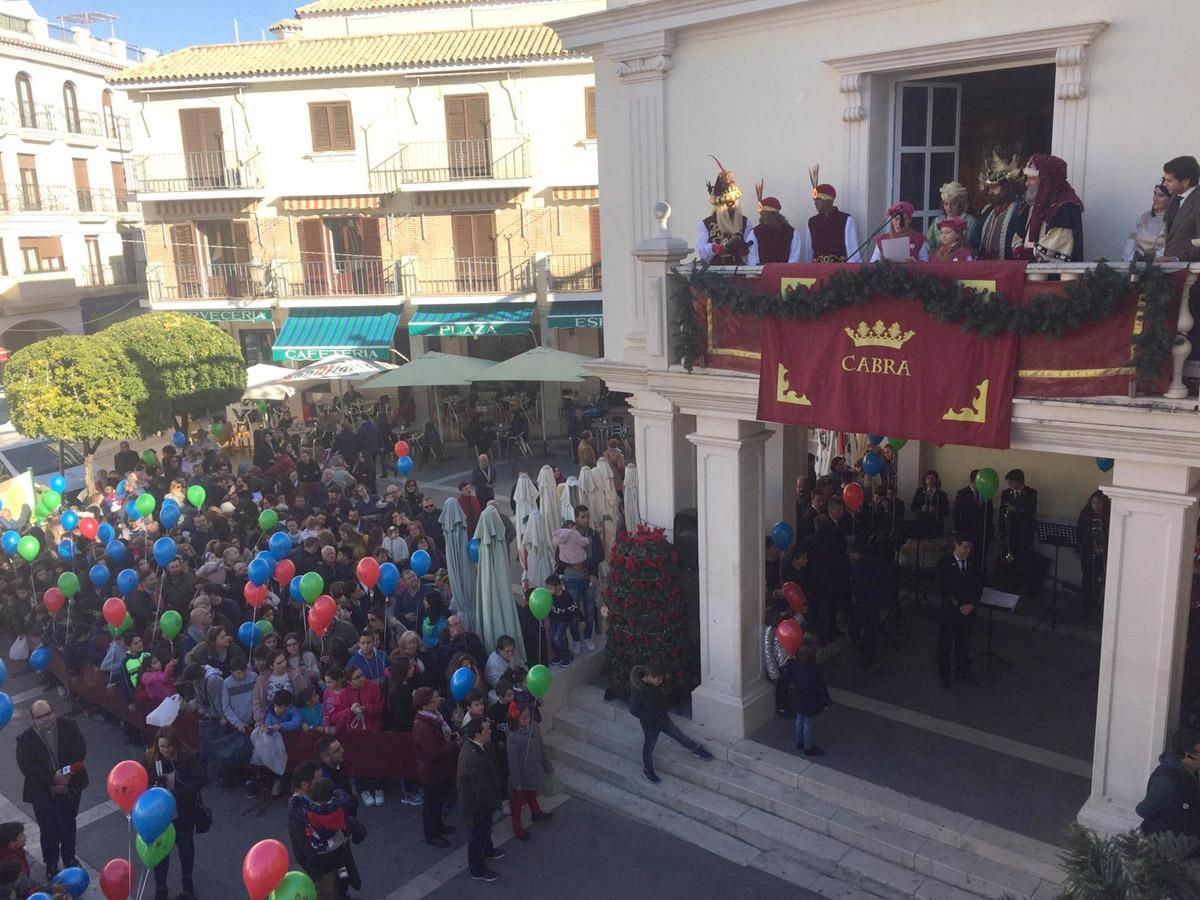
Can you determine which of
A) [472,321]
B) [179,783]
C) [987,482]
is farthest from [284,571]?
[472,321]

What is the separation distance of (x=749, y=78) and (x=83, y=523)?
11.3m

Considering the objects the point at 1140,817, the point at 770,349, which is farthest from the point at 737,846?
the point at 770,349

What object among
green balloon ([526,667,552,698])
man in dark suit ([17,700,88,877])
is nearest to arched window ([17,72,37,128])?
man in dark suit ([17,700,88,877])

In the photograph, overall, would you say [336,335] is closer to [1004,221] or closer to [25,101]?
[25,101]

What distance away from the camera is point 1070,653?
11125 mm

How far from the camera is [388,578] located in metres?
11.6

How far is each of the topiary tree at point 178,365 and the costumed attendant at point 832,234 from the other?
49.6ft

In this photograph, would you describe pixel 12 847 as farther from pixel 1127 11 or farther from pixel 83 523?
pixel 1127 11

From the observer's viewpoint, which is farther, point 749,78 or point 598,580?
point 598,580

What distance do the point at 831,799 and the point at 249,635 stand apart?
251 inches

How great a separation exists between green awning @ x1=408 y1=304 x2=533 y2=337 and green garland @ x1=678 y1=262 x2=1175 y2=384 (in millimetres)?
17114

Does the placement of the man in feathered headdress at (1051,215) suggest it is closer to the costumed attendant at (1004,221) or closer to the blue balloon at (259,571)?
the costumed attendant at (1004,221)

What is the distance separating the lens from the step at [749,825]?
809cm

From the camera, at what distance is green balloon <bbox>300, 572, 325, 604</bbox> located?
10898 mm
